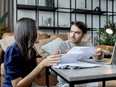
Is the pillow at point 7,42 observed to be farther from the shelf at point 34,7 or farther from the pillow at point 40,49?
the shelf at point 34,7

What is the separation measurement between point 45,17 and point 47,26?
26 centimetres

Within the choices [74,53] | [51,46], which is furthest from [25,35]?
[51,46]

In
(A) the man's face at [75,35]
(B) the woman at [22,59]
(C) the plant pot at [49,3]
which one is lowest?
(B) the woman at [22,59]

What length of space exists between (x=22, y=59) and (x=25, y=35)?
0.49 feet

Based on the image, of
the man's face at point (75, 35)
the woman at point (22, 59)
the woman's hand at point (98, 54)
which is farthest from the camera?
the man's face at point (75, 35)

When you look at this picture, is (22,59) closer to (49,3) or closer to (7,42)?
(7,42)

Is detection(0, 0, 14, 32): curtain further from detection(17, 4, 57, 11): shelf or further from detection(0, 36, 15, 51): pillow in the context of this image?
detection(0, 36, 15, 51): pillow

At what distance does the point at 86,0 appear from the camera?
493 centimetres

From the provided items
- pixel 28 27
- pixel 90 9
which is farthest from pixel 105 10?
pixel 28 27

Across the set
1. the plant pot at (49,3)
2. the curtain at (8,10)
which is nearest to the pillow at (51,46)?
the curtain at (8,10)

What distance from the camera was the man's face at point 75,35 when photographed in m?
1.89

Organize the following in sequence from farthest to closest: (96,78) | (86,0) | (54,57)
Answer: (86,0)
(54,57)
(96,78)

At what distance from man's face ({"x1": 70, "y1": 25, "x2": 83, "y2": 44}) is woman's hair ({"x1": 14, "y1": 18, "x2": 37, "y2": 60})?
81 centimetres

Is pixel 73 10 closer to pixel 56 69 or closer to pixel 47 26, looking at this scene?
pixel 47 26
